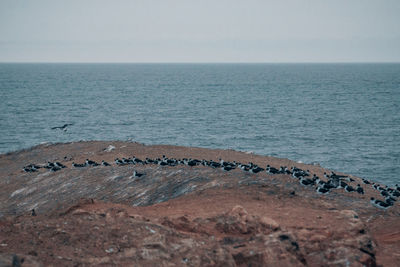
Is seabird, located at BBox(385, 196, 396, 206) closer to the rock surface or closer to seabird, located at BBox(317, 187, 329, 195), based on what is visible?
the rock surface

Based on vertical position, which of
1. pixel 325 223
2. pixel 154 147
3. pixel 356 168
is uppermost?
pixel 325 223

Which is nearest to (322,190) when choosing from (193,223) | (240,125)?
(193,223)

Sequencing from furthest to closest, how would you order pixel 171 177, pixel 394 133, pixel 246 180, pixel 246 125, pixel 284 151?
pixel 246 125
pixel 394 133
pixel 284 151
pixel 171 177
pixel 246 180

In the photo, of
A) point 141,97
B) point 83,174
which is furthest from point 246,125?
point 141,97

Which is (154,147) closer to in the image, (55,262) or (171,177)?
(171,177)

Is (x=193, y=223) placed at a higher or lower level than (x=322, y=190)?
higher

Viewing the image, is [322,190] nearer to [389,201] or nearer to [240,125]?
[389,201]

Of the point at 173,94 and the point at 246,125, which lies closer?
the point at 246,125

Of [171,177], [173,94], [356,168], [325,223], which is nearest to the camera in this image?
[325,223]
